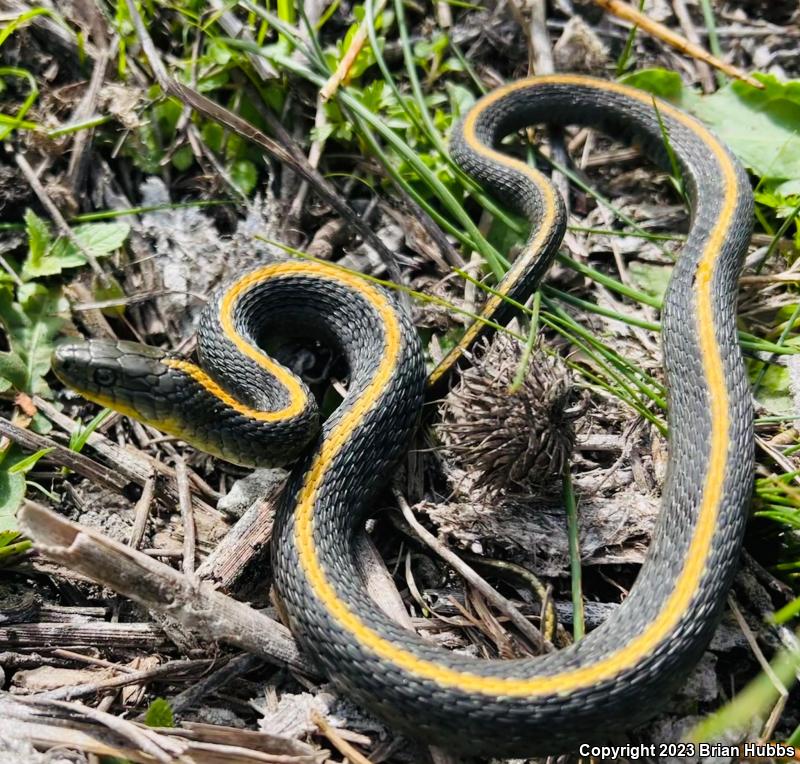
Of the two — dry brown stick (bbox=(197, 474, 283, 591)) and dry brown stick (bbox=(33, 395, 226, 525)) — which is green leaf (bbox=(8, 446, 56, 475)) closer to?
dry brown stick (bbox=(33, 395, 226, 525))

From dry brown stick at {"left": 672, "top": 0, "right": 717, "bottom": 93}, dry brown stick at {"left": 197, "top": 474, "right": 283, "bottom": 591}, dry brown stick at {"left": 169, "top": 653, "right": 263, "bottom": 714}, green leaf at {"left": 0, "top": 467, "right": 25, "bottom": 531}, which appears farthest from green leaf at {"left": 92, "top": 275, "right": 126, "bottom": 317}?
dry brown stick at {"left": 672, "top": 0, "right": 717, "bottom": 93}

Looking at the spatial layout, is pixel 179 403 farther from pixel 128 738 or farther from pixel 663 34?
pixel 663 34

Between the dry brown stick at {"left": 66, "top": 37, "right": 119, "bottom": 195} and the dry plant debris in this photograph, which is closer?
the dry plant debris

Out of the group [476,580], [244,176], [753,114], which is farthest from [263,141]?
[753,114]

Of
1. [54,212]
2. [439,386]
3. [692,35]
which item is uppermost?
[692,35]

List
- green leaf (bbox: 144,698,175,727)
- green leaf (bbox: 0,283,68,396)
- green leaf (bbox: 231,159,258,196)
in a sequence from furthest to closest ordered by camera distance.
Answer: green leaf (bbox: 231,159,258,196) < green leaf (bbox: 0,283,68,396) < green leaf (bbox: 144,698,175,727)

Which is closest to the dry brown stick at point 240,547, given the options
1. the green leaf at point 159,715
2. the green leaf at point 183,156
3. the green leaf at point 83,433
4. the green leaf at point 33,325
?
the green leaf at point 159,715
